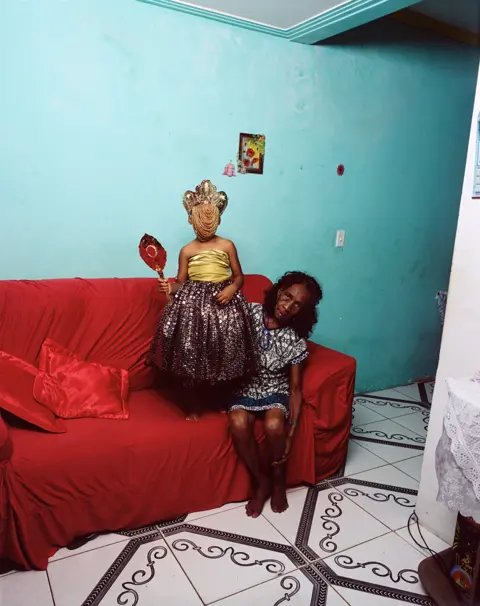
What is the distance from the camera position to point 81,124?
86.7 inches

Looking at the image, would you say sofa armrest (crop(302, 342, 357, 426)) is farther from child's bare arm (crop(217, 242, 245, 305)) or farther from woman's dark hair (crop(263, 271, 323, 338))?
child's bare arm (crop(217, 242, 245, 305))

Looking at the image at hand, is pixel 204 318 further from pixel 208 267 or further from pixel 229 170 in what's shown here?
pixel 229 170

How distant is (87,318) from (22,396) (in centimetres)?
48

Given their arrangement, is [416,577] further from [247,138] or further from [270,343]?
[247,138]

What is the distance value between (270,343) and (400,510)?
0.91 m

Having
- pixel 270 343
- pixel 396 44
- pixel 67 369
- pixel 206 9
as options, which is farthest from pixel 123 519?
pixel 396 44

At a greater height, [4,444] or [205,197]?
[205,197]

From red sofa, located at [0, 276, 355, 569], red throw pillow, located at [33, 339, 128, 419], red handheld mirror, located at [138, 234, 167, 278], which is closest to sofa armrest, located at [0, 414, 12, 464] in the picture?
red sofa, located at [0, 276, 355, 569]

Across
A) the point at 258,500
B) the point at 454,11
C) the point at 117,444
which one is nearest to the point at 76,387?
the point at 117,444

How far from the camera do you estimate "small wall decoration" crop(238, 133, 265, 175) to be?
8.54 feet

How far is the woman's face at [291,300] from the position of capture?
2.04 metres

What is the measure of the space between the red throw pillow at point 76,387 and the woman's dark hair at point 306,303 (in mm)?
742

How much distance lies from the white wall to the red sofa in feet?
1.52

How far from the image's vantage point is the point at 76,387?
1.95 meters
